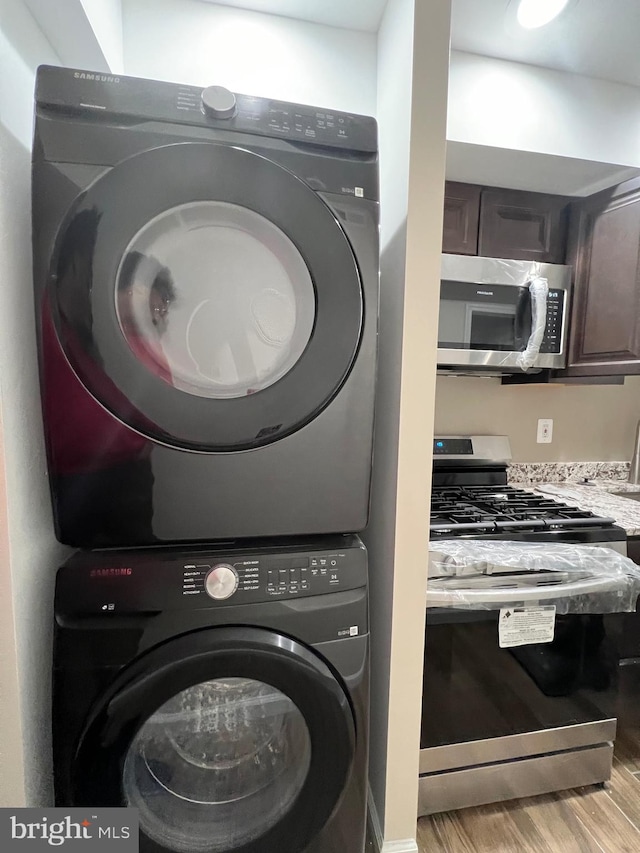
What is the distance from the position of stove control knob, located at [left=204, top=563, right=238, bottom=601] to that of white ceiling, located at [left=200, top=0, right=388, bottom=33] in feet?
4.87

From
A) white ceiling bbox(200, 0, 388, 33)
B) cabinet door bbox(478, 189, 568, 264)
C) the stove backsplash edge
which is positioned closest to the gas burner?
the stove backsplash edge

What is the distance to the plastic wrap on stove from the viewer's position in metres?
1.17

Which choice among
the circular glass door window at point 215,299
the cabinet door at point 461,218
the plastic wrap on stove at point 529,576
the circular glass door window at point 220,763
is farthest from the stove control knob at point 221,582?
the cabinet door at point 461,218

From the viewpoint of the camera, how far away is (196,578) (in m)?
0.79

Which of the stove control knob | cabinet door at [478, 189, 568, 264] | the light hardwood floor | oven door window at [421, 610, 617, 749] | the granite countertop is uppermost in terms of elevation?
cabinet door at [478, 189, 568, 264]

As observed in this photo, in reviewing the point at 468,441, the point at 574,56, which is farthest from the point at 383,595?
the point at 574,56

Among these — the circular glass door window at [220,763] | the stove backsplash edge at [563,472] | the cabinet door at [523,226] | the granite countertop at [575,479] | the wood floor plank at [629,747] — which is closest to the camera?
the circular glass door window at [220,763]

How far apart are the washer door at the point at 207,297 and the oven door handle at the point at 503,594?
683 mm

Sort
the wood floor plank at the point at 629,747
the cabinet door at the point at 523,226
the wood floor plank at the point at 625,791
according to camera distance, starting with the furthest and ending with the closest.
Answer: the cabinet door at the point at 523,226, the wood floor plank at the point at 629,747, the wood floor plank at the point at 625,791

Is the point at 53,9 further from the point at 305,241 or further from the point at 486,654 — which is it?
the point at 486,654

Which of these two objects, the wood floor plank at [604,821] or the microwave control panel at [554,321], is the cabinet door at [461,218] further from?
the wood floor plank at [604,821]

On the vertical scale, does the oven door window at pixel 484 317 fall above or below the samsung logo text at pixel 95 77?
below

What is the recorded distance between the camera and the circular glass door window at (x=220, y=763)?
85 centimetres

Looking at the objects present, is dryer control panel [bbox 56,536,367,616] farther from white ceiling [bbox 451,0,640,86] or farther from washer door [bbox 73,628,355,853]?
white ceiling [bbox 451,0,640,86]
